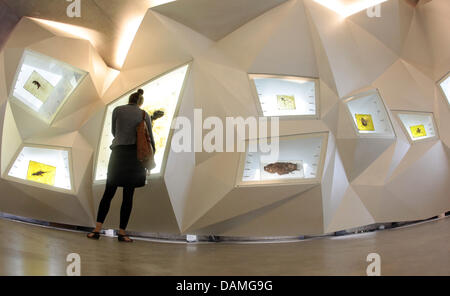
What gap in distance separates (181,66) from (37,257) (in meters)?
4.35

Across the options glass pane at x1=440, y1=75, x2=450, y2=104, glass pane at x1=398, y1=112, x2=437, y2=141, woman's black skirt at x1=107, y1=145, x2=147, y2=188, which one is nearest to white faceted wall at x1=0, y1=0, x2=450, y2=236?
glass pane at x1=398, y1=112, x2=437, y2=141

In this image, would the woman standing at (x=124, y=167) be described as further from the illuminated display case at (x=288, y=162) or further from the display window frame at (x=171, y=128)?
the illuminated display case at (x=288, y=162)

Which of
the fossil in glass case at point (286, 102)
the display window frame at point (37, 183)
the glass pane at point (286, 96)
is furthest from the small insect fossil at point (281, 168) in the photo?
the display window frame at point (37, 183)

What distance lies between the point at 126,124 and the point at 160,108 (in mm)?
1970

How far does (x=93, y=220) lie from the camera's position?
6.41m

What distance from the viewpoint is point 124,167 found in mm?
4297

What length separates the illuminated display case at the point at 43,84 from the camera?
6562 mm

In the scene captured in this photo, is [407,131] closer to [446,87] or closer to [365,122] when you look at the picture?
[365,122]

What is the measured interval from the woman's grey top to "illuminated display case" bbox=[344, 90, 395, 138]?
12.7 ft

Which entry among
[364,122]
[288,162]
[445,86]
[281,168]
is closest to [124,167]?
[281,168]

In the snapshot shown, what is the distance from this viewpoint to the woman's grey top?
14.4ft

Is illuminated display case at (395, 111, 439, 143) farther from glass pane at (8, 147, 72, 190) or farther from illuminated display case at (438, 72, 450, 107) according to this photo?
glass pane at (8, 147, 72, 190)

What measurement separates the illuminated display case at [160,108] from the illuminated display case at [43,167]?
67cm

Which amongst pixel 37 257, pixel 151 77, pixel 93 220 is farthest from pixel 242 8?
pixel 37 257
